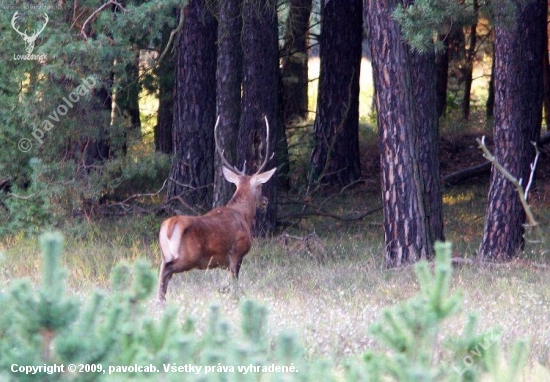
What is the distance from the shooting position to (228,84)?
13.0 metres

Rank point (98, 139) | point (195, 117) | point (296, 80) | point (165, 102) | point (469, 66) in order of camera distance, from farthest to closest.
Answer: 1. point (469, 66)
2. point (296, 80)
3. point (165, 102)
4. point (195, 117)
5. point (98, 139)

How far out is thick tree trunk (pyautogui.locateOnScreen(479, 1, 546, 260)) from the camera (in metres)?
10.9

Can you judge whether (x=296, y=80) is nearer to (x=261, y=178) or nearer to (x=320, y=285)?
(x=261, y=178)

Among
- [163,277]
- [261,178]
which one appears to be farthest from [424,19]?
[163,277]

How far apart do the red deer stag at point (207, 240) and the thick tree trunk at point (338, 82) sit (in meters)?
9.21

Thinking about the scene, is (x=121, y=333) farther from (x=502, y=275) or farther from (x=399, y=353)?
(x=502, y=275)

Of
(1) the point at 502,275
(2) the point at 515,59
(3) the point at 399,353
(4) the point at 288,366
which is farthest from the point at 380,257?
(4) the point at 288,366

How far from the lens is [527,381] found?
546 cm

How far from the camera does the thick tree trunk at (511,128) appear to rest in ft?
35.8

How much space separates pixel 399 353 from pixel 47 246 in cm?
183

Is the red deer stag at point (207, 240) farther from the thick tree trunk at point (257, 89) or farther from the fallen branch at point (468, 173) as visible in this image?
the fallen branch at point (468, 173)

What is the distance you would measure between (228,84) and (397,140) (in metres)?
3.71

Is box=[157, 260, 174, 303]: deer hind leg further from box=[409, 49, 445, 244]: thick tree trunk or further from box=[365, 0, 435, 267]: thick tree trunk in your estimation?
box=[409, 49, 445, 244]: thick tree trunk

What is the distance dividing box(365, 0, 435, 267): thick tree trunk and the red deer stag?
2066mm
